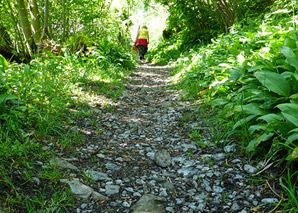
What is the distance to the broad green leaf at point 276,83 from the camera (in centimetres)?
224

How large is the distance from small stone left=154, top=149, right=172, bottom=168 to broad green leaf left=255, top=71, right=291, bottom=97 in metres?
1.27

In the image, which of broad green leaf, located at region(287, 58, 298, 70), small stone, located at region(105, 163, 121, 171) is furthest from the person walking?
small stone, located at region(105, 163, 121, 171)

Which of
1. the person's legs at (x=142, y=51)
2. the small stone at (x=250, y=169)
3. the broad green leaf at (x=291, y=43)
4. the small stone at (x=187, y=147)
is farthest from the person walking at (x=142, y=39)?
the small stone at (x=250, y=169)

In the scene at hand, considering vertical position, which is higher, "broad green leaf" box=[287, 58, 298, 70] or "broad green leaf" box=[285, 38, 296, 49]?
"broad green leaf" box=[285, 38, 296, 49]

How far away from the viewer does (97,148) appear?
8.79ft

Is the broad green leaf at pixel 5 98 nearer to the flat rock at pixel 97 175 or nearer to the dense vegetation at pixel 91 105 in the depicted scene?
the dense vegetation at pixel 91 105

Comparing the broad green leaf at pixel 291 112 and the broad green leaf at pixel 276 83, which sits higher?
the broad green leaf at pixel 276 83

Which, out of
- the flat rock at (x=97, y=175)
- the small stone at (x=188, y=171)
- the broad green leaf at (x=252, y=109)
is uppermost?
the broad green leaf at (x=252, y=109)

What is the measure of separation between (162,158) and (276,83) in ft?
4.62

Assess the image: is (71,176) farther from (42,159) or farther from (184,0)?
(184,0)

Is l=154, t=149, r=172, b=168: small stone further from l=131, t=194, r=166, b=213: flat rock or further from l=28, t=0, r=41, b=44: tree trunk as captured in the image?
l=28, t=0, r=41, b=44: tree trunk

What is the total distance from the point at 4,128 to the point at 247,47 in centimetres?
405

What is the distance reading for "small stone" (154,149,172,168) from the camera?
2434 mm

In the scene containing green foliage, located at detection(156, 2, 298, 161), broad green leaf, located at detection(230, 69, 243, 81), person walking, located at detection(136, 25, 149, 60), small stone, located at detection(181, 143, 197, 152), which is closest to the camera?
green foliage, located at detection(156, 2, 298, 161)
